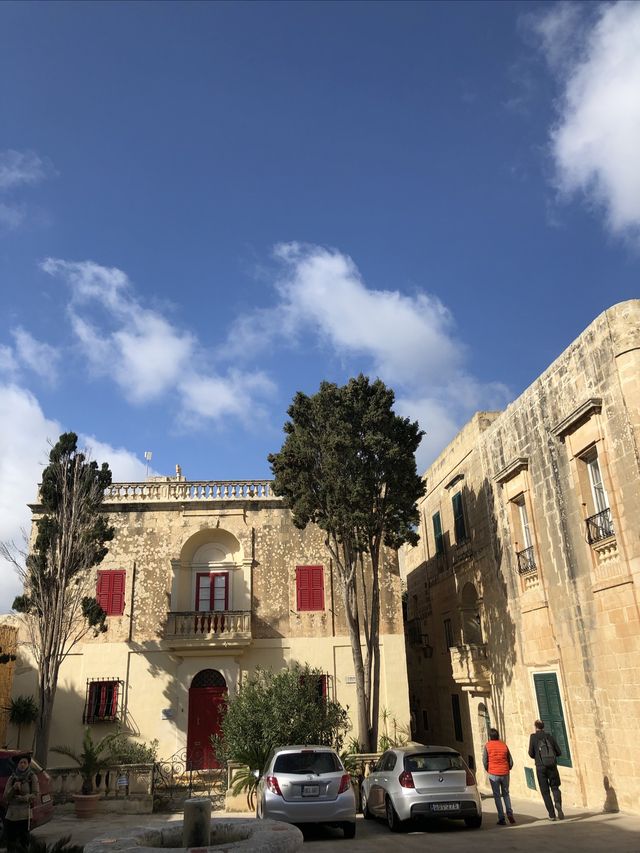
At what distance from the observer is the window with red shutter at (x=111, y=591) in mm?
20938

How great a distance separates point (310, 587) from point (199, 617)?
142 inches

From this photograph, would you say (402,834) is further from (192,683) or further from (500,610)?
(192,683)

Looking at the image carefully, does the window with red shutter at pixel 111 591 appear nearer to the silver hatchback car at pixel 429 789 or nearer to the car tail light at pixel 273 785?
the car tail light at pixel 273 785

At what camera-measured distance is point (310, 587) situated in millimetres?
21391

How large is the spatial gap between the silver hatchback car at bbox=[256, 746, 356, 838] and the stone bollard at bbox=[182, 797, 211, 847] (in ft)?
15.2

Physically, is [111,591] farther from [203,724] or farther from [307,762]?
[307,762]

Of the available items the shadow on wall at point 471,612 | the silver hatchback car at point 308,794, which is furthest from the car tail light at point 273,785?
the shadow on wall at point 471,612

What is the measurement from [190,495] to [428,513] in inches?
338

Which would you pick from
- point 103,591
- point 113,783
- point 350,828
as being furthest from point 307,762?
point 103,591

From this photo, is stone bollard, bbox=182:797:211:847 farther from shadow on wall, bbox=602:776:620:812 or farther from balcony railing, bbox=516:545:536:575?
balcony railing, bbox=516:545:536:575

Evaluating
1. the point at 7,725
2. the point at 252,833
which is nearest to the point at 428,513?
the point at 7,725

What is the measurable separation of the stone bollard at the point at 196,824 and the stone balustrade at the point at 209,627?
45.9ft

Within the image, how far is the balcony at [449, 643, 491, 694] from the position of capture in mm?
17688

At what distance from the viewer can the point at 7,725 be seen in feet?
63.2
